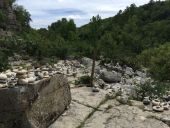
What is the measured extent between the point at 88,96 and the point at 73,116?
6.80ft

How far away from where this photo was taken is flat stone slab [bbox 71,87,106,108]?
1416 centimetres

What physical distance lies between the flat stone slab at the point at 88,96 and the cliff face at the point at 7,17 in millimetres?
33273

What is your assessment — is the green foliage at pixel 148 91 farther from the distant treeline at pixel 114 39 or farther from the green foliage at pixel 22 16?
the green foliage at pixel 22 16

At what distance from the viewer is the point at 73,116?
505 inches

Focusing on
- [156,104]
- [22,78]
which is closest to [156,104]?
[156,104]

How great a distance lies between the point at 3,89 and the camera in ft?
34.8

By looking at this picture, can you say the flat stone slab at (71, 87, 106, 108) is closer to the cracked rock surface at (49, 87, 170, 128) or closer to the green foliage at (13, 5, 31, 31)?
the cracked rock surface at (49, 87, 170, 128)

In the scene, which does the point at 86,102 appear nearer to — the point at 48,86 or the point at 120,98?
the point at 120,98

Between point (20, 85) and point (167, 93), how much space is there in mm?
7960

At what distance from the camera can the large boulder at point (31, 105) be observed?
34.7 feet

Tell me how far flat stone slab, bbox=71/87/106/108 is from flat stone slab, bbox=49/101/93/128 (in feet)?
1.29

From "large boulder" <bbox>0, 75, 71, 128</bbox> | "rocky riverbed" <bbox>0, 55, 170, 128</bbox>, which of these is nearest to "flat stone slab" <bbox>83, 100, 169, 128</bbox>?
"rocky riverbed" <bbox>0, 55, 170, 128</bbox>

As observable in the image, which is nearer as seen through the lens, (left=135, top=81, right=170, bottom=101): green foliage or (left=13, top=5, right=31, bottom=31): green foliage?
(left=135, top=81, right=170, bottom=101): green foliage

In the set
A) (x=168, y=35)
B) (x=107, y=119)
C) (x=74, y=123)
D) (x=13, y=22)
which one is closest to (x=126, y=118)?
(x=107, y=119)
